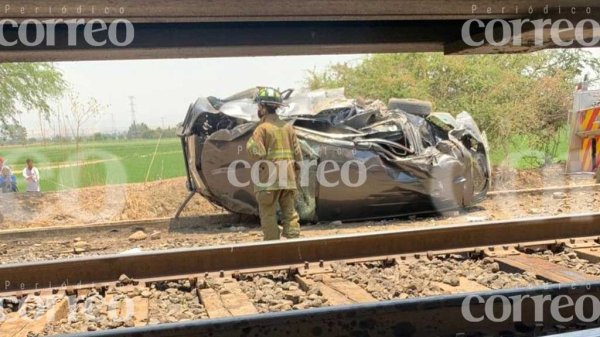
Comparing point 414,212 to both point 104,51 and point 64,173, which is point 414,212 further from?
point 64,173

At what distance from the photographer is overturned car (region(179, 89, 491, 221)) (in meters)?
8.78

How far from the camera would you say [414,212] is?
956 centimetres

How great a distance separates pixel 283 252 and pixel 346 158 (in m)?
4.77

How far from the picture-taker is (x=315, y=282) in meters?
3.76

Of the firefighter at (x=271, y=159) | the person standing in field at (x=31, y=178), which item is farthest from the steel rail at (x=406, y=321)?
the person standing in field at (x=31, y=178)

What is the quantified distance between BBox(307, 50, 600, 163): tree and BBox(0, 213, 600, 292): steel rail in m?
13.1

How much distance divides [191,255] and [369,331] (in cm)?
182

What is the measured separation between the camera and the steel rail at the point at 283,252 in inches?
150

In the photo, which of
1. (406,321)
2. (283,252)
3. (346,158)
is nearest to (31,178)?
(346,158)

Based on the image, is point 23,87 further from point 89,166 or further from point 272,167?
point 272,167

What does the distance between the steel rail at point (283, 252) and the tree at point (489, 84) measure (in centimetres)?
1310

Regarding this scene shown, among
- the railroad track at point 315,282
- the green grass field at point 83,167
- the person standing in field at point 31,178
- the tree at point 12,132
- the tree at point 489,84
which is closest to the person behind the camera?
the railroad track at point 315,282

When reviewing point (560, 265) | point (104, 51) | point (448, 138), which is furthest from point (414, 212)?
point (104, 51)

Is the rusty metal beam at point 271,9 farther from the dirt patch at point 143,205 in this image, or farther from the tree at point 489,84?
the tree at point 489,84
